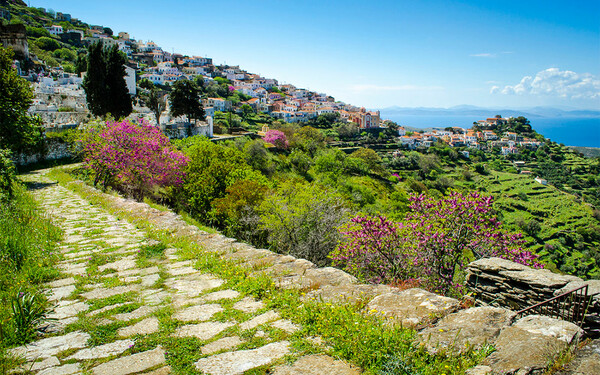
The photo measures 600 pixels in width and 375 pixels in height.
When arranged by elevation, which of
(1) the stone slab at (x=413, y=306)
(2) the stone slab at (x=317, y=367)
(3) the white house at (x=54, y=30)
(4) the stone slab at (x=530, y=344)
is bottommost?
(2) the stone slab at (x=317, y=367)

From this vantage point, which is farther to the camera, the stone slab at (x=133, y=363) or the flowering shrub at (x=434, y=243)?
the flowering shrub at (x=434, y=243)

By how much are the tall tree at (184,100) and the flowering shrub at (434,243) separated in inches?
1515

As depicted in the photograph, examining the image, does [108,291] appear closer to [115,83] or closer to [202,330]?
[202,330]

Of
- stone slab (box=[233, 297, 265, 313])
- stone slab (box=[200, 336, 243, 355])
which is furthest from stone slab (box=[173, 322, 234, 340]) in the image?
stone slab (box=[233, 297, 265, 313])

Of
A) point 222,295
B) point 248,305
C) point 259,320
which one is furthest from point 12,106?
point 259,320

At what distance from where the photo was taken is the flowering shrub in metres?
9.39

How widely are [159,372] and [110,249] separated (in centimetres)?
427

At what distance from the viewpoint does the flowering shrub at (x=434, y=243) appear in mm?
9391

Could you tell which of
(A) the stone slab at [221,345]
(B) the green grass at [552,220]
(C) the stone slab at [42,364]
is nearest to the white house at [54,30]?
(B) the green grass at [552,220]

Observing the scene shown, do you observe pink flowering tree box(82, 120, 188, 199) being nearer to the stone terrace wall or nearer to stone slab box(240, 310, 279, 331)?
stone slab box(240, 310, 279, 331)

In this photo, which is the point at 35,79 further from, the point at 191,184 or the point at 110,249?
the point at 110,249

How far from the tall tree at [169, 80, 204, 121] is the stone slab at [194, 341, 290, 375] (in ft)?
145

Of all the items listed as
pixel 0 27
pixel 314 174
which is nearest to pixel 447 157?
pixel 314 174

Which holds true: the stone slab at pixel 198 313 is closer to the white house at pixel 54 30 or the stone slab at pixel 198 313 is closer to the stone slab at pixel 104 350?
the stone slab at pixel 104 350
